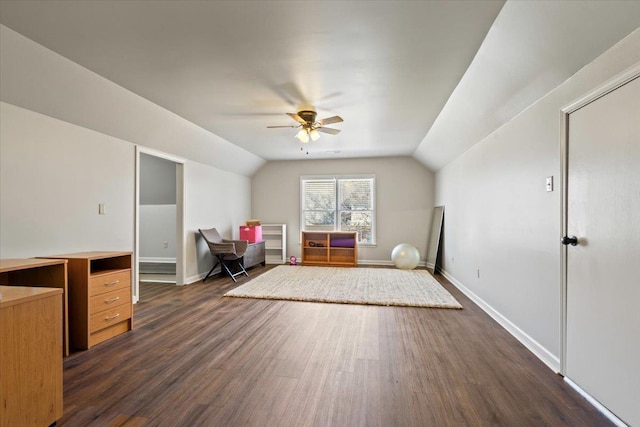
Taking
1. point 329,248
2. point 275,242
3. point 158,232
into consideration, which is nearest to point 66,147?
point 158,232

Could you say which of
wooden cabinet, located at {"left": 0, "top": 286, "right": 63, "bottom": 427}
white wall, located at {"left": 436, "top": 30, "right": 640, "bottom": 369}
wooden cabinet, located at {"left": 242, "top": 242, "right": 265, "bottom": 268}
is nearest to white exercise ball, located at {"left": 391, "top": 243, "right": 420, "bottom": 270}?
white wall, located at {"left": 436, "top": 30, "right": 640, "bottom": 369}

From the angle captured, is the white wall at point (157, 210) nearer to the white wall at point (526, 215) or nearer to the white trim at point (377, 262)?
the white trim at point (377, 262)

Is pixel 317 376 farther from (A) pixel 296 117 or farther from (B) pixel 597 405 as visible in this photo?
(A) pixel 296 117

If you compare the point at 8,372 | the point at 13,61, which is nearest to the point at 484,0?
the point at 8,372

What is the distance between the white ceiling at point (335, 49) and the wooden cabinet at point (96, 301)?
5.72 ft

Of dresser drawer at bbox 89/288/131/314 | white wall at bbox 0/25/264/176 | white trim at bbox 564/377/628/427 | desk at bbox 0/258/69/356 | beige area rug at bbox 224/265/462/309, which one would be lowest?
beige area rug at bbox 224/265/462/309

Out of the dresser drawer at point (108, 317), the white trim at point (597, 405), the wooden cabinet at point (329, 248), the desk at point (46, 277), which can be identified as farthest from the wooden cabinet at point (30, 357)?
the wooden cabinet at point (329, 248)

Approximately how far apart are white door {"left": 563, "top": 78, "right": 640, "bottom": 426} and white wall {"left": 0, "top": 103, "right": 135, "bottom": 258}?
4.35 meters

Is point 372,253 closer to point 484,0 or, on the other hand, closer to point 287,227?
point 287,227

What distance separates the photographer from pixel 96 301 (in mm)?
2568

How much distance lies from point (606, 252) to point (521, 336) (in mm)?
1253

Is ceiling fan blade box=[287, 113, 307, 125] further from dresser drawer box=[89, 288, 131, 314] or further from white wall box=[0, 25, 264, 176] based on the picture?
dresser drawer box=[89, 288, 131, 314]

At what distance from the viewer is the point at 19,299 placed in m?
1.42

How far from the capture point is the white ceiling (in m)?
1.75
